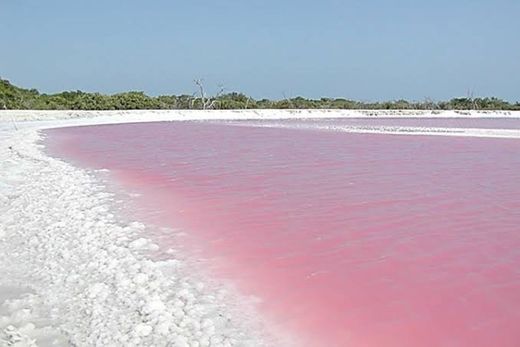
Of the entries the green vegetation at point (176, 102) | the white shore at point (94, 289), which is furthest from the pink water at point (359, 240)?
the green vegetation at point (176, 102)

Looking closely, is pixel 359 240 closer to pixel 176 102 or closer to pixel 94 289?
pixel 94 289

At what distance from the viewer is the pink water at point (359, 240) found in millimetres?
3354

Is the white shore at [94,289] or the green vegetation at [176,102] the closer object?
the white shore at [94,289]

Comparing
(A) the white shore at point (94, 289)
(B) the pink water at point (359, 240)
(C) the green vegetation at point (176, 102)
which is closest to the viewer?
(A) the white shore at point (94, 289)

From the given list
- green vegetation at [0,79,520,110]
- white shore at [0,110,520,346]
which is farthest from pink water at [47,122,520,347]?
green vegetation at [0,79,520,110]

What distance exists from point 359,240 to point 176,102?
157 ft

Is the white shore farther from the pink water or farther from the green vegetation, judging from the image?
the green vegetation

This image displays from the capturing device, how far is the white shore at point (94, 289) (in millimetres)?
3105

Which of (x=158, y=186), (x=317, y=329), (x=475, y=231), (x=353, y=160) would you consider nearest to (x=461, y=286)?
(x=317, y=329)

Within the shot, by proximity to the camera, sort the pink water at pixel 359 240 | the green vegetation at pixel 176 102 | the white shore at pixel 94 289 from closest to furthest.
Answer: the white shore at pixel 94 289 < the pink water at pixel 359 240 < the green vegetation at pixel 176 102

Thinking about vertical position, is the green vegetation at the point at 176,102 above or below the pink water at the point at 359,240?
above

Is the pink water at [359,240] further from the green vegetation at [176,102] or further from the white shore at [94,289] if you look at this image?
the green vegetation at [176,102]

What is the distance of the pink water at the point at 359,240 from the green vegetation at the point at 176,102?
1328 inches

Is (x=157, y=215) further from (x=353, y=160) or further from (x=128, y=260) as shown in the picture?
(x=353, y=160)
